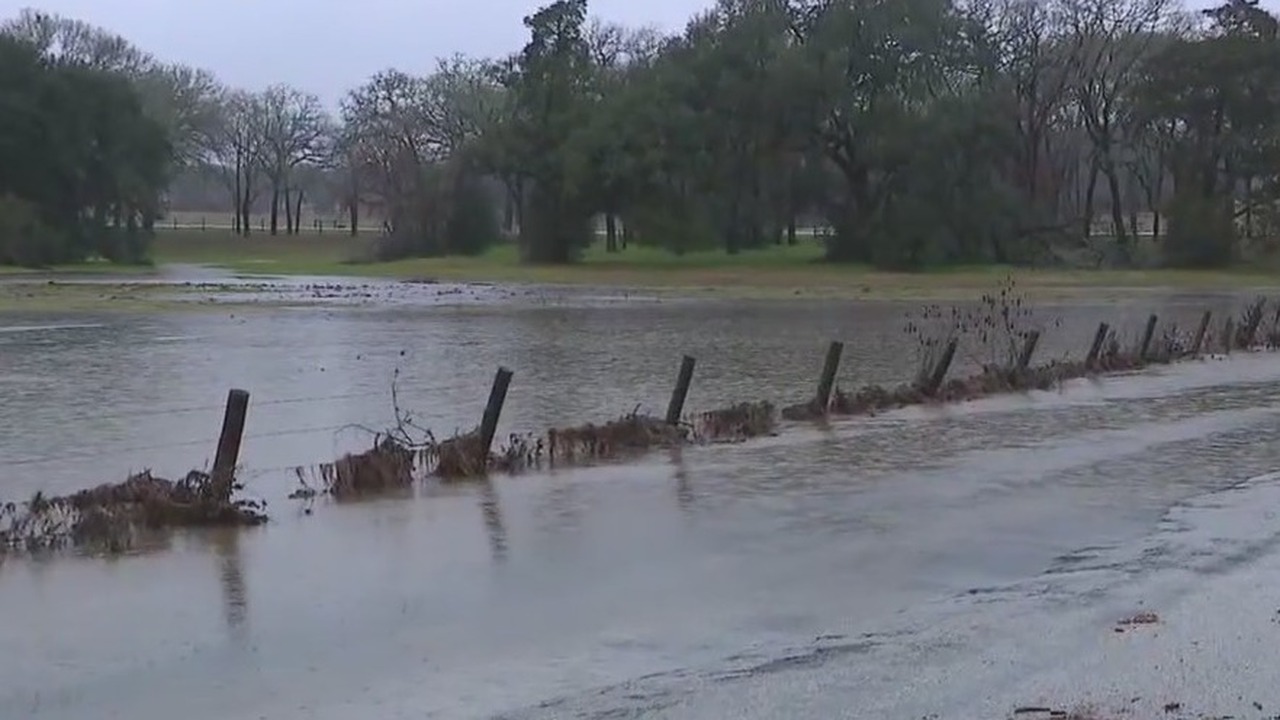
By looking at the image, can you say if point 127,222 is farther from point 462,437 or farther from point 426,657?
point 426,657

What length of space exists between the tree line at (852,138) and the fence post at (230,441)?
6180 cm

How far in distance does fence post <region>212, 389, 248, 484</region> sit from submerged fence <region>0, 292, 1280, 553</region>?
0.03ft

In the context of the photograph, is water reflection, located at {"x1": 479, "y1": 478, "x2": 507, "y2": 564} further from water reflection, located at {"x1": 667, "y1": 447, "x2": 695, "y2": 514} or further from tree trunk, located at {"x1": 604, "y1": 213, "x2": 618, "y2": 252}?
tree trunk, located at {"x1": 604, "y1": 213, "x2": 618, "y2": 252}

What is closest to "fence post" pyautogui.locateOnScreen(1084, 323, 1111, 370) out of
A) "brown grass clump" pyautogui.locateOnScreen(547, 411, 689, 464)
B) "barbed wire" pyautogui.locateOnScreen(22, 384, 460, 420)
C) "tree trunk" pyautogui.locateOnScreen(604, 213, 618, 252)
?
"barbed wire" pyautogui.locateOnScreen(22, 384, 460, 420)

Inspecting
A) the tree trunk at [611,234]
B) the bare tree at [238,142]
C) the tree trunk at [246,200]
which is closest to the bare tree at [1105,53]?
the tree trunk at [611,234]

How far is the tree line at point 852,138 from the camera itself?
76.7 metres

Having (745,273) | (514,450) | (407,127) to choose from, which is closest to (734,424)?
(514,450)

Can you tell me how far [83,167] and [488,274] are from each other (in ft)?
80.4

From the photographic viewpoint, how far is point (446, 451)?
58.5 ft

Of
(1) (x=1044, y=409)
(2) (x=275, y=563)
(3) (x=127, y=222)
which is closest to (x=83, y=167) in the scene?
(3) (x=127, y=222)

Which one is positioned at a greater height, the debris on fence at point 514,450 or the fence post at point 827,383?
the fence post at point 827,383

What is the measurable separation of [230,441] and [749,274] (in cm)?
6118

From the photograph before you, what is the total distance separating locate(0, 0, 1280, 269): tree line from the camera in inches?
3019

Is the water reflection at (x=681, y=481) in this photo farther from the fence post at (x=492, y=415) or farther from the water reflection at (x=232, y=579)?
the water reflection at (x=232, y=579)
